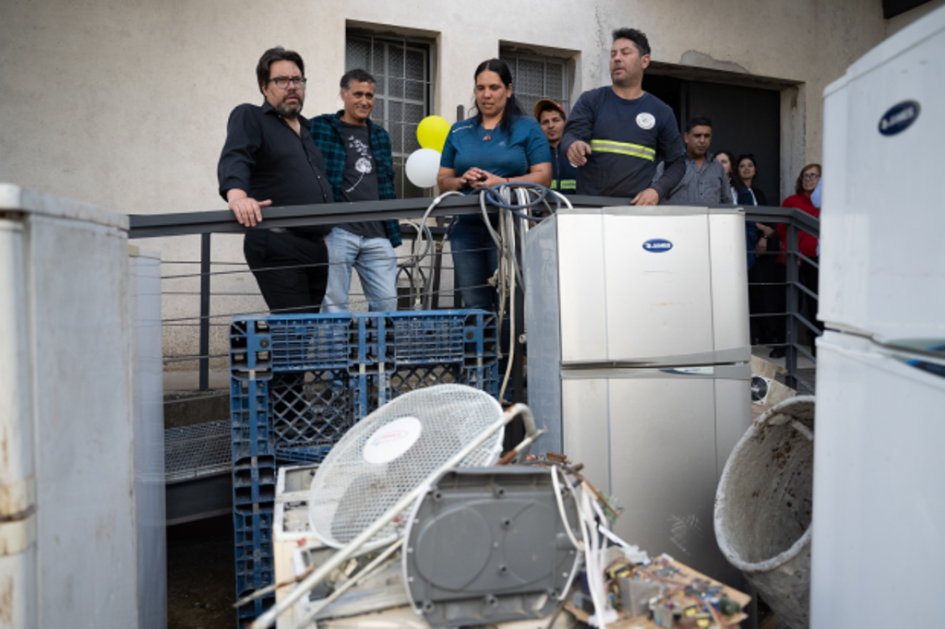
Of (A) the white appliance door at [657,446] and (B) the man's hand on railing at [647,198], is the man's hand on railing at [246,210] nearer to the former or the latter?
(A) the white appliance door at [657,446]

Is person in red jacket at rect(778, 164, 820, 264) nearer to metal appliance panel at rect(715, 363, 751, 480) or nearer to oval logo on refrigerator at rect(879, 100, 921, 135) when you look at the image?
metal appliance panel at rect(715, 363, 751, 480)

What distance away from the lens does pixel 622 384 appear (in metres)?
2.02

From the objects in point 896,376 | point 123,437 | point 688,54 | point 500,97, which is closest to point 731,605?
point 896,376

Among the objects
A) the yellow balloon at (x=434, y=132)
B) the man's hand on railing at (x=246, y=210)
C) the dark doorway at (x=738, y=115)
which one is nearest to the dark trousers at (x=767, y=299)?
the dark doorway at (x=738, y=115)

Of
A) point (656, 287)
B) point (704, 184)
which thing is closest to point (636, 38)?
point (704, 184)

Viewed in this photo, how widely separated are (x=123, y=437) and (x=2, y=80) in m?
4.32

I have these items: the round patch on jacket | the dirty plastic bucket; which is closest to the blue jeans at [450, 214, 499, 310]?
the round patch on jacket

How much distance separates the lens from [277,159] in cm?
279

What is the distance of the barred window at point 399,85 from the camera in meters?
5.62

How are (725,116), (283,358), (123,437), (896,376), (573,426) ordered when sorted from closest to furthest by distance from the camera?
(896,376), (123,437), (573,426), (283,358), (725,116)

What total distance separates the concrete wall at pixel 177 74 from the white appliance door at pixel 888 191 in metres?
4.41

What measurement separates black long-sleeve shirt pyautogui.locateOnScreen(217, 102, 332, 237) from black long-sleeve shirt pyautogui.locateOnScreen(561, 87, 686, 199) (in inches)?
44.8

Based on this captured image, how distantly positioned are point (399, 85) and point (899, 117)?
518cm

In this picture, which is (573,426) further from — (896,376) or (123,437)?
(123,437)
